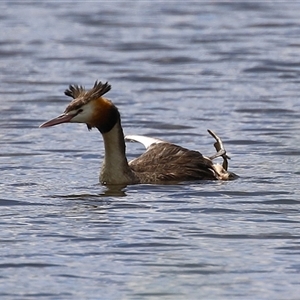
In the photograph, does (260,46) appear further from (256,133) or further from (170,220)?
(170,220)

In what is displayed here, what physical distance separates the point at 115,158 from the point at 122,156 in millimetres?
70

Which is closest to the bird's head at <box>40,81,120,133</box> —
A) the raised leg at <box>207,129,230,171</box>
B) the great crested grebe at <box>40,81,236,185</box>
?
the great crested grebe at <box>40,81,236,185</box>

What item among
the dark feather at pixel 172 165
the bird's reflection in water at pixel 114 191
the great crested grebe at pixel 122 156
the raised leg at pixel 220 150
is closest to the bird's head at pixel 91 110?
the great crested grebe at pixel 122 156

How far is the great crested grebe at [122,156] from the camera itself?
12812mm

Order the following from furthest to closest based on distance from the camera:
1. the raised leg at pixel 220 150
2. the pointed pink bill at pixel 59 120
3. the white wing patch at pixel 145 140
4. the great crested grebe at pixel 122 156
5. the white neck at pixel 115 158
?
the white wing patch at pixel 145 140 < the raised leg at pixel 220 150 < the white neck at pixel 115 158 < the great crested grebe at pixel 122 156 < the pointed pink bill at pixel 59 120

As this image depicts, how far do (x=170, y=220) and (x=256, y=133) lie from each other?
15.8ft

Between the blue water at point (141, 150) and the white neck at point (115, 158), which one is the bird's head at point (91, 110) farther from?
the blue water at point (141, 150)

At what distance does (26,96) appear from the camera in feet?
62.5

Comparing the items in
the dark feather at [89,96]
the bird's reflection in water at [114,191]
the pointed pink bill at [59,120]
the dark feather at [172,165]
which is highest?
the dark feather at [89,96]

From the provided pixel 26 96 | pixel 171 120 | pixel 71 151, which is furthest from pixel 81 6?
pixel 71 151

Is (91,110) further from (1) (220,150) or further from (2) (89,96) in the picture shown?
(1) (220,150)

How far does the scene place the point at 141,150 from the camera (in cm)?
1567

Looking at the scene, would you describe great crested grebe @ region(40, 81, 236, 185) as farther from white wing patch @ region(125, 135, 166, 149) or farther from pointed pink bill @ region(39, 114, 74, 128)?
white wing patch @ region(125, 135, 166, 149)

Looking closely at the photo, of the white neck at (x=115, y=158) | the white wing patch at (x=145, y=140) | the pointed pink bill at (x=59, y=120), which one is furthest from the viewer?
the white wing patch at (x=145, y=140)
